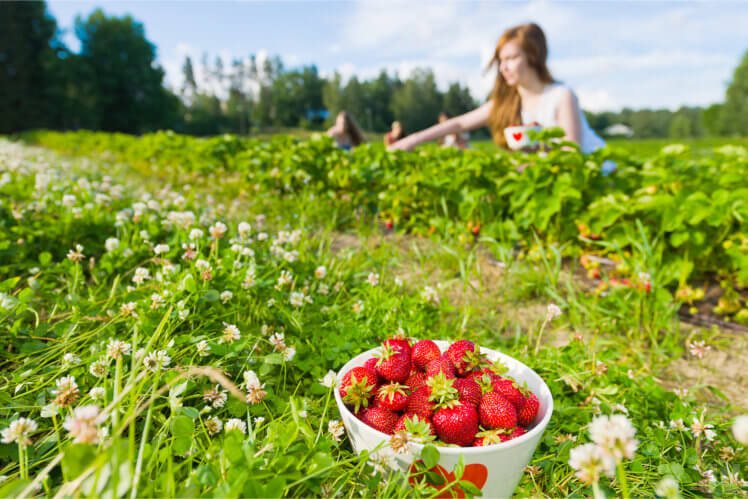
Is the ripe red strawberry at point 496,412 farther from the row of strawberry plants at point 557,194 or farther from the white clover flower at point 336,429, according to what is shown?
the row of strawberry plants at point 557,194

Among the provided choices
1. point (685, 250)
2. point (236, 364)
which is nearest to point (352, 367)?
point (236, 364)

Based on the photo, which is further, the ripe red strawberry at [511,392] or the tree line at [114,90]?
the tree line at [114,90]

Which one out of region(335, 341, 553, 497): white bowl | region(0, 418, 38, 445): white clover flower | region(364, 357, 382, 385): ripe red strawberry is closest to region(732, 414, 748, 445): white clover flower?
region(335, 341, 553, 497): white bowl

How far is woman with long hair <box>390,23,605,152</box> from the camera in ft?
12.6

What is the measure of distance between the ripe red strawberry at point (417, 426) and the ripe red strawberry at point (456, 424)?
28 millimetres

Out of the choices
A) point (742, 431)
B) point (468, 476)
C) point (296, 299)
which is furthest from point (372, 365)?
point (742, 431)

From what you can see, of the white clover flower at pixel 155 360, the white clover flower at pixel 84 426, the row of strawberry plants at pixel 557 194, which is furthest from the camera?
the row of strawberry plants at pixel 557 194

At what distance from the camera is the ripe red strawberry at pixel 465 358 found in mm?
1339

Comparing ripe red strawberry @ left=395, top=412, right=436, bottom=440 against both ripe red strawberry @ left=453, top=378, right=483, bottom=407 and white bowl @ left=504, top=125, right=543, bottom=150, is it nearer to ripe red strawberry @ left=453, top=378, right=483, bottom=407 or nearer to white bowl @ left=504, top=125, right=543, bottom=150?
ripe red strawberry @ left=453, top=378, right=483, bottom=407

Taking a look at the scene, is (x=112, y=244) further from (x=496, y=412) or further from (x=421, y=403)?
(x=496, y=412)

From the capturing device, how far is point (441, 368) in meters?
1.30

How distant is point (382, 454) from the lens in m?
1.07

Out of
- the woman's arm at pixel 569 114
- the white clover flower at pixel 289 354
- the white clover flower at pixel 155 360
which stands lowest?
the white clover flower at pixel 289 354

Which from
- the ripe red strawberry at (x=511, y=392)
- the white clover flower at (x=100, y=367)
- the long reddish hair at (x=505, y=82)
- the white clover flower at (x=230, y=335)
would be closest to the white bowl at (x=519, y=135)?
the long reddish hair at (x=505, y=82)
